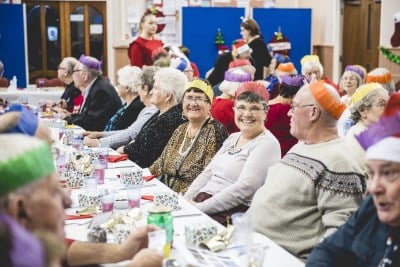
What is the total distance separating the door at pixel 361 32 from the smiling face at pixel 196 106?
680 cm

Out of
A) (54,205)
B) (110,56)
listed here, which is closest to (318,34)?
(110,56)

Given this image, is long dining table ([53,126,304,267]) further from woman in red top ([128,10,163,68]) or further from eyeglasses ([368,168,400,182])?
woman in red top ([128,10,163,68])

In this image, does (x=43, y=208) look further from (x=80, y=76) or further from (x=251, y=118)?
(x=80, y=76)

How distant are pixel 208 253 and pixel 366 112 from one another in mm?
2137

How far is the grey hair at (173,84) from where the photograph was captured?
15.3ft

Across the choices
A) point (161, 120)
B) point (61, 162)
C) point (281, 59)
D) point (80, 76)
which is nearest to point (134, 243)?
point (61, 162)

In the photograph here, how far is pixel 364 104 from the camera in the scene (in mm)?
3971

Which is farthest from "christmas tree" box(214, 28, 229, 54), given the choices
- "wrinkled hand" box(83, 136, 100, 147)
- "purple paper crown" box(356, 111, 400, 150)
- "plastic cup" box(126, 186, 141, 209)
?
"purple paper crown" box(356, 111, 400, 150)

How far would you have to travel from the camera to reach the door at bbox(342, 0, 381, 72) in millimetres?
10312

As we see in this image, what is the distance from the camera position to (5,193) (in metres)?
1.17

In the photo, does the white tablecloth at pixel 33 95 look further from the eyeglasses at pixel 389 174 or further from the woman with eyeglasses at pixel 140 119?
the eyeglasses at pixel 389 174

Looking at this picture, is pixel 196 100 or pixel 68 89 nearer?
pixel 196 100

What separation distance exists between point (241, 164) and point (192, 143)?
1.83 ft

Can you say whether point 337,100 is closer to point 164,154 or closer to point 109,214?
point 109,214
